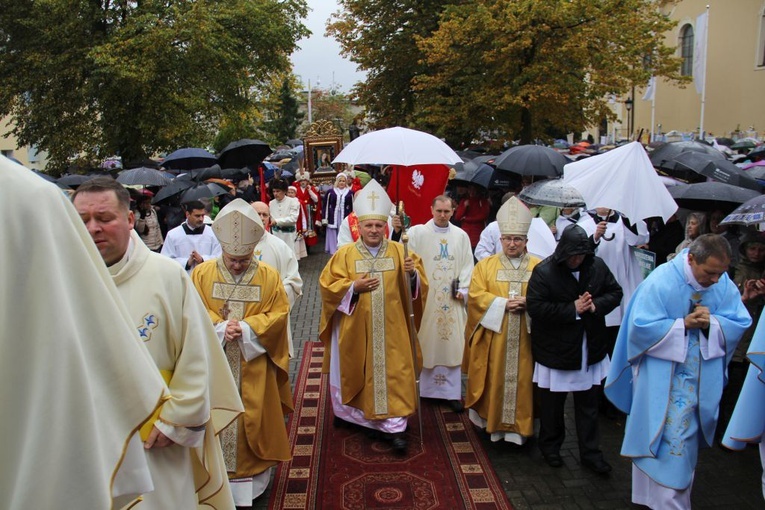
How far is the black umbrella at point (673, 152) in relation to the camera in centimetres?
851

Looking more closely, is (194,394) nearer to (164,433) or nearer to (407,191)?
(164,433)

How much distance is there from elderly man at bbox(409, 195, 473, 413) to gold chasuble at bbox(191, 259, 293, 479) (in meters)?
2.15

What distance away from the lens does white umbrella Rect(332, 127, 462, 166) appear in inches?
235

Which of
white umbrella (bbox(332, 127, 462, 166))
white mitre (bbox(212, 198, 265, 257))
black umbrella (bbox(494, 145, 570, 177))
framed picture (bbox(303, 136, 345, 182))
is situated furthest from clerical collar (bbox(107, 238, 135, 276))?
framed picture (bbox(303, 136, 345, 182))

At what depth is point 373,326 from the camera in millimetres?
5891

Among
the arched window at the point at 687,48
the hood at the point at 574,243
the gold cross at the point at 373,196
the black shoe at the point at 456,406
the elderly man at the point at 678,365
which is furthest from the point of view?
the arched window at the point at 687,48

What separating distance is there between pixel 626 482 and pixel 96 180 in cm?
436

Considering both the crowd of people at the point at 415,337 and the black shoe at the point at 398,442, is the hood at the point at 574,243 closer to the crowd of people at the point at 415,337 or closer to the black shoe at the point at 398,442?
the crowd of people at the point at 415,337

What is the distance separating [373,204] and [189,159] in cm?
890

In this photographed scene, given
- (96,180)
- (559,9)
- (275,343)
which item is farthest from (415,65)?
(96,180)

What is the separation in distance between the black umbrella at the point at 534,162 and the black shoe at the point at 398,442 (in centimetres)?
475

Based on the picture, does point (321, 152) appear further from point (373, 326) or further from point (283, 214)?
point (373, 326)

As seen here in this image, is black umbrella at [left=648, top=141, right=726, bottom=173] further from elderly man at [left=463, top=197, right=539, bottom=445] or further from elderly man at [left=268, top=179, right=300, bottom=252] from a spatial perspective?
elderly man at [left=268, top=179, right=300, bottom=252]

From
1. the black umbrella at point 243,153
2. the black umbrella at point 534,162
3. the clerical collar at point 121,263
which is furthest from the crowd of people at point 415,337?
the black umbrella at point 243,153
